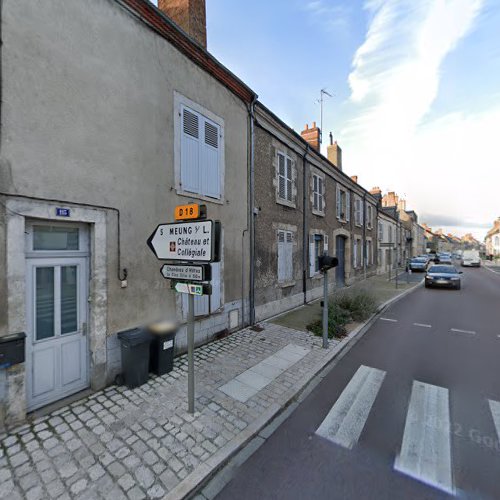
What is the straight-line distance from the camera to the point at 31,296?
3.63m

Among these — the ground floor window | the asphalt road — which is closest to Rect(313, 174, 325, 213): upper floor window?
the ground floor window

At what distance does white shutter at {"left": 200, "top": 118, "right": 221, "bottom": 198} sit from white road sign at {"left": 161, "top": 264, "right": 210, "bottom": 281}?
2953 millimetres

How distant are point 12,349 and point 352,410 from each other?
449 centimetres

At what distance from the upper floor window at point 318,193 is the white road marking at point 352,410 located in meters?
7.89

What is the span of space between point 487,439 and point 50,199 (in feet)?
20.6

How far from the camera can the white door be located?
3.63 m

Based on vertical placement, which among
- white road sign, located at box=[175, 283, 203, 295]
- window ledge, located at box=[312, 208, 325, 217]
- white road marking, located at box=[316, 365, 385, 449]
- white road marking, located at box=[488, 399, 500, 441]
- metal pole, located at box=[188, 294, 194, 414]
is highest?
window ledge, located at box=[312, 208, 325, 217]

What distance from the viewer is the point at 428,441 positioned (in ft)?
10.3

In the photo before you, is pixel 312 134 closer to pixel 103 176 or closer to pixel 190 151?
pixel 190 151

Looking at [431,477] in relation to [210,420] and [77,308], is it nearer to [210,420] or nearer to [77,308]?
[210,420]

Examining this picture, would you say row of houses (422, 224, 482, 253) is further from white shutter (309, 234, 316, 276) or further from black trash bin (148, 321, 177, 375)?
black trash bin (148, 321, 177, 375)

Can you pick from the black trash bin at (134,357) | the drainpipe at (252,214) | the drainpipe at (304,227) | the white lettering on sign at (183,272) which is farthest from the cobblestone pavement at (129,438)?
the drainpipe at (304,227)

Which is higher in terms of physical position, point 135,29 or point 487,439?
point 135,29

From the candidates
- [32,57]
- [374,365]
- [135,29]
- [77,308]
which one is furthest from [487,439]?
[135,29]
